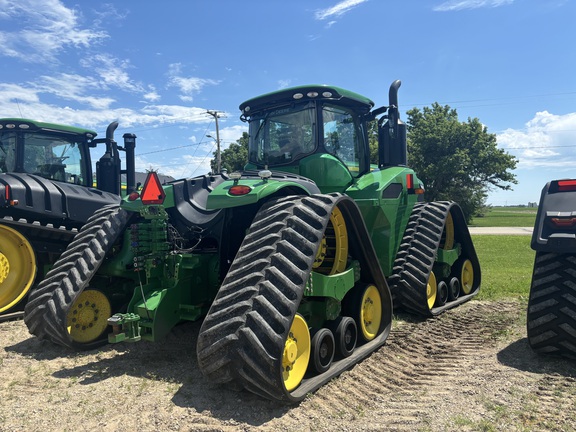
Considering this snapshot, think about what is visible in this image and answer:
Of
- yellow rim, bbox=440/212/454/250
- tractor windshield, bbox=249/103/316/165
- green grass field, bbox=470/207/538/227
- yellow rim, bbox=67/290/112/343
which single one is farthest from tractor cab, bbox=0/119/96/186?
green grass field, bbox=470/207/538/227

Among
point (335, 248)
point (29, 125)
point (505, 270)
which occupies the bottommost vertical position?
point (505, 270)

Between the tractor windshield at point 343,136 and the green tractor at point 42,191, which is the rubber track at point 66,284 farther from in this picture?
the tractor windshield at point 343,136

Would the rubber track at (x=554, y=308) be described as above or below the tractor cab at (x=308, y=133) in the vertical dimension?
below

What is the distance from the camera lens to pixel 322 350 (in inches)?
162

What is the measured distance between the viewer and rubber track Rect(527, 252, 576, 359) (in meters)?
4.27

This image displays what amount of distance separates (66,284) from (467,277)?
6702 mm

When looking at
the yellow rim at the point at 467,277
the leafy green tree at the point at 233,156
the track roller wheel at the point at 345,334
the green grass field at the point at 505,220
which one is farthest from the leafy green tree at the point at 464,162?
the track roller wheel at the point at 345,334

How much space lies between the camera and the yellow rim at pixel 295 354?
11.5 feet

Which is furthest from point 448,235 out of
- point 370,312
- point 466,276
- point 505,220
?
point 505,220

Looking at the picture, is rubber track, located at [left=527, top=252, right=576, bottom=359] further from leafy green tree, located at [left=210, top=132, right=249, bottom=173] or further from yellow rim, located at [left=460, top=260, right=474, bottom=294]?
leafy green tree, located at [left=210, top=132, right=249, bottom=173]

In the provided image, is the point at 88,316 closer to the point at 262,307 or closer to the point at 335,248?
the point at 262,307

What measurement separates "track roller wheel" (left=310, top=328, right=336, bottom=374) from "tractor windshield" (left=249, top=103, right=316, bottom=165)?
2.43m

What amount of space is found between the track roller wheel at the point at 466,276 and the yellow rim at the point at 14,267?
282 inches

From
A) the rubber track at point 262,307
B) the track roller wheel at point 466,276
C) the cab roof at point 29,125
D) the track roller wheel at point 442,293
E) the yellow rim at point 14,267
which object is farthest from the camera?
the track roller wheel at point 466,276
